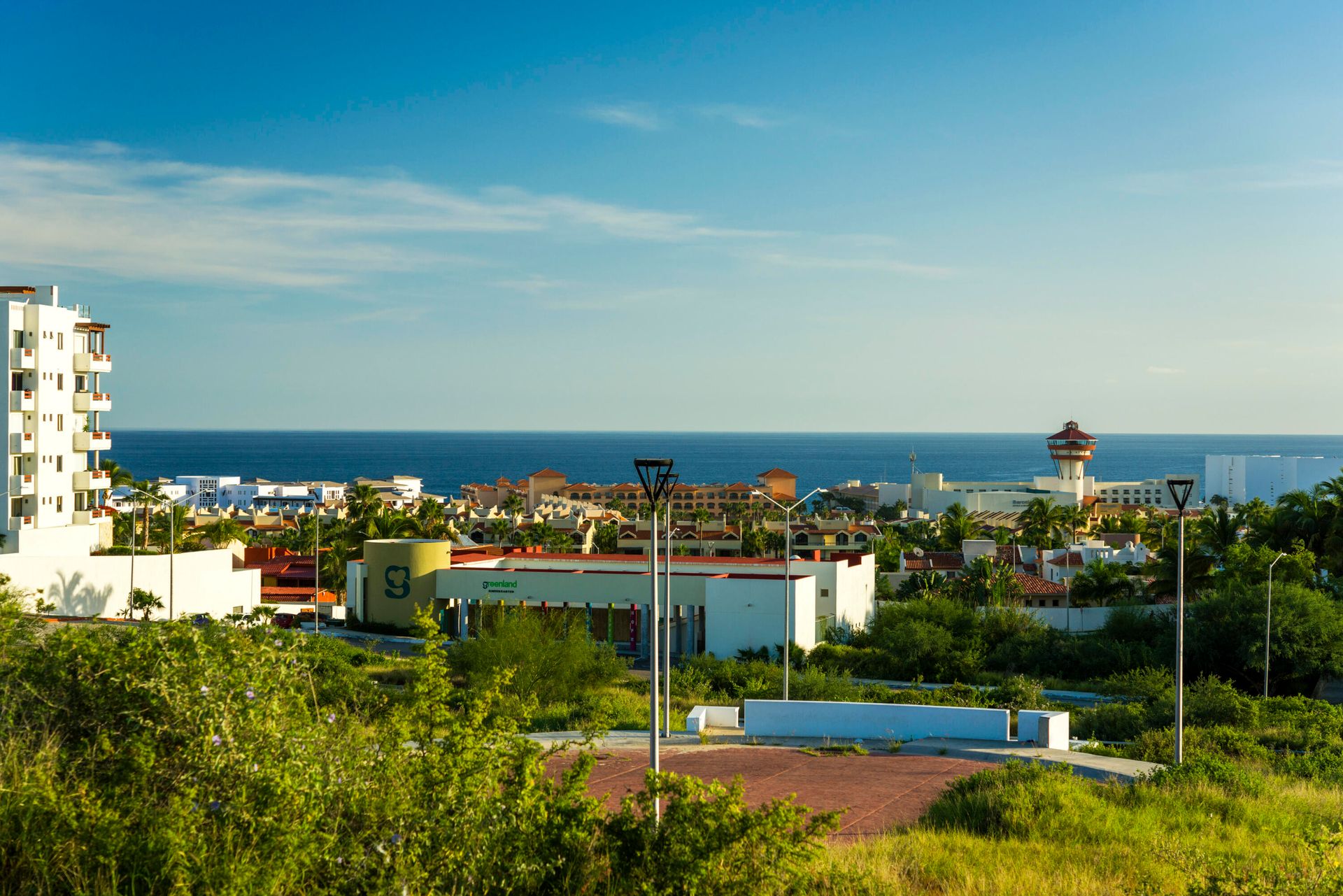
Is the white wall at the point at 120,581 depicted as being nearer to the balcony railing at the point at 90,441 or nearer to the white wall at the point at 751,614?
the balcony railing at the point at 90,441

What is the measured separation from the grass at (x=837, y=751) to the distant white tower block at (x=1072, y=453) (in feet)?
450

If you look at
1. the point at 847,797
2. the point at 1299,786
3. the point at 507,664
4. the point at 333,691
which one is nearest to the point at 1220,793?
the point at 1299,786

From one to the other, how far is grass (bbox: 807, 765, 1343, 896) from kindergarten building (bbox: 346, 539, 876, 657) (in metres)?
28.6

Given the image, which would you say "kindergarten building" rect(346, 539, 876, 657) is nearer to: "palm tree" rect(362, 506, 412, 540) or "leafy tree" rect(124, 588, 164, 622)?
"leafy tree" rect(124, 588, 164, 622)

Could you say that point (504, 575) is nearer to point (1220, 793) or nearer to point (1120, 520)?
point (1220, 793)

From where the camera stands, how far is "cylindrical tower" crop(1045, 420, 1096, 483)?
502ft

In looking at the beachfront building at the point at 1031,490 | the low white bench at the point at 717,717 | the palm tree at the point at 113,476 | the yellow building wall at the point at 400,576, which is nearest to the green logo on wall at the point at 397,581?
the yellow building wall at the point at 400,576

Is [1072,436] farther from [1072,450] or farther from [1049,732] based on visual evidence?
[1049,732]

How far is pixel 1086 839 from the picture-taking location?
14.0 meters

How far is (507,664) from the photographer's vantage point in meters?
31.2

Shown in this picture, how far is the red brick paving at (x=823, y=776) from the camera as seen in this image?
17.6 metres

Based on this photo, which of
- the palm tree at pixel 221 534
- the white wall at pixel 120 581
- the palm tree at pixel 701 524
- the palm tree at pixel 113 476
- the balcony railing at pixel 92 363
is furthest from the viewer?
the palm tree at pixel 701 524

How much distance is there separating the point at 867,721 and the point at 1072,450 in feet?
453

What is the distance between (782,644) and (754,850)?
3886 cm
